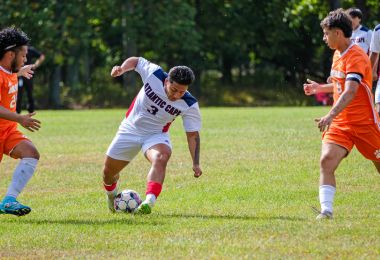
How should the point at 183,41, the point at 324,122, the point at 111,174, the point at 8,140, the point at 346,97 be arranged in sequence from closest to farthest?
the point at 324,122, the point at 346,97, the point at 8,140, the point at 111,174, the point at 183,41

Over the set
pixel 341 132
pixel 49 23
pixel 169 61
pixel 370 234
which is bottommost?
pixel 169 61

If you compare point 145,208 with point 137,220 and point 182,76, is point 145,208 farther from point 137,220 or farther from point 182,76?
point 182,76

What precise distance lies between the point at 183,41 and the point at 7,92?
32.0 meters

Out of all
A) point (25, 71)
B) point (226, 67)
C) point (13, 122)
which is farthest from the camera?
point (226, 67)

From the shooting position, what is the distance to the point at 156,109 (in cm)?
923

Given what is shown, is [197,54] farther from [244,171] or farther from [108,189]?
[108,189]

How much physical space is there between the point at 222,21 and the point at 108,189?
3671cm

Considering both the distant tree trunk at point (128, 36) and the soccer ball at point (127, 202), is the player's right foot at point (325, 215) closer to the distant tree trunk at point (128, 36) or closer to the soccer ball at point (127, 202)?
the soccer ball at point (127, 202)

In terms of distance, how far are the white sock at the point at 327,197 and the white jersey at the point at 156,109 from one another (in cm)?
160

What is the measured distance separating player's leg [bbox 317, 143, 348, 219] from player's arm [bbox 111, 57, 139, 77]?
2254 millimetres

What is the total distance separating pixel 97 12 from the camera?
41.1m

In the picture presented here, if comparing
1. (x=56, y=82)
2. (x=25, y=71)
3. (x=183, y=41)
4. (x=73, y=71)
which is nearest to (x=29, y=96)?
(x=56, y=82)

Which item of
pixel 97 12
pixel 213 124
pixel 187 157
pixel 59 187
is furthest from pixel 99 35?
pixel 59 187

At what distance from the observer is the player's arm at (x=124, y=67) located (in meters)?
9.14
